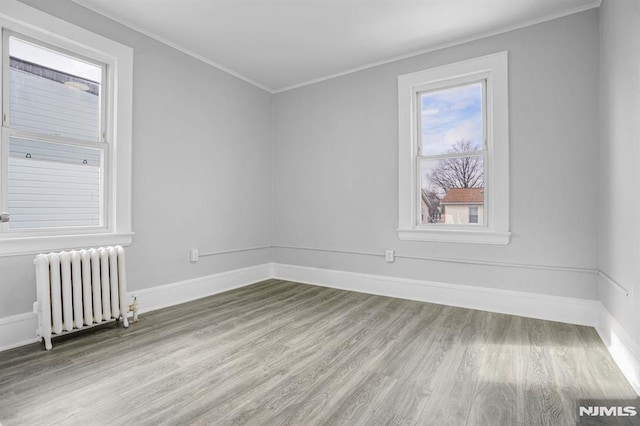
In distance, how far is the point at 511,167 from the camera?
10.0 feet

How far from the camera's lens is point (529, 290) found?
9.79 ft


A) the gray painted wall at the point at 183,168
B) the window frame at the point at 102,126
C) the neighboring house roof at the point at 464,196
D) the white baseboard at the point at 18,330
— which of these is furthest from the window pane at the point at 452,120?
the white baseboard at the point at 18,330

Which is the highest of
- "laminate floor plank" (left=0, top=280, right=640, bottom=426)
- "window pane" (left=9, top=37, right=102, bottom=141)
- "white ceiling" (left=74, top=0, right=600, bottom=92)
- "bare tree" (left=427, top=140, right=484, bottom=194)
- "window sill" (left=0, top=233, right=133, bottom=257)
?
"white ceiling" (left=74, top=0, right=600, bottom=92)

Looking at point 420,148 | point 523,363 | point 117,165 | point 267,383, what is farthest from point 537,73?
point 117,165

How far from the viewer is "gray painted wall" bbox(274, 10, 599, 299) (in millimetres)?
2781

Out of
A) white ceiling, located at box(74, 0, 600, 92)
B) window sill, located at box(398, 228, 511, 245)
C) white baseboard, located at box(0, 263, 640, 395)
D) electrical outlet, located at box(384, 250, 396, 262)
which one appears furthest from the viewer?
electrical outlet, located at box(384, 250, 396, 262)

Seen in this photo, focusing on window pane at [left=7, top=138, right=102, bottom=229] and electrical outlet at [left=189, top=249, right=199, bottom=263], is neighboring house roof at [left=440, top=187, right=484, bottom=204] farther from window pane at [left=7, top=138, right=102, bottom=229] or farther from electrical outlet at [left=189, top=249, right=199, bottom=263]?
window pane at [left=7, top=138, right=102, bottom=229]

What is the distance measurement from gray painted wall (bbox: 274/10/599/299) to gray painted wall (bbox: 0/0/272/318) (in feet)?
1.72

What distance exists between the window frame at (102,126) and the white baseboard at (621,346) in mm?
3741

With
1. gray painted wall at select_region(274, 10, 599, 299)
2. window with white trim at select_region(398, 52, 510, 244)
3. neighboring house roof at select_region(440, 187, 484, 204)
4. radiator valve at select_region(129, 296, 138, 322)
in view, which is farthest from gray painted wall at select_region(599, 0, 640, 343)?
radiator valve at select_region(129, 296, 138, 322)

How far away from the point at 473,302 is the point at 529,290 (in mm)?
499

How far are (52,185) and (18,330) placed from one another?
1.10 metres

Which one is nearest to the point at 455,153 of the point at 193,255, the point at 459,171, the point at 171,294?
the point at 459,171

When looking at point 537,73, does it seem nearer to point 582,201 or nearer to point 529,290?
point 582,201
